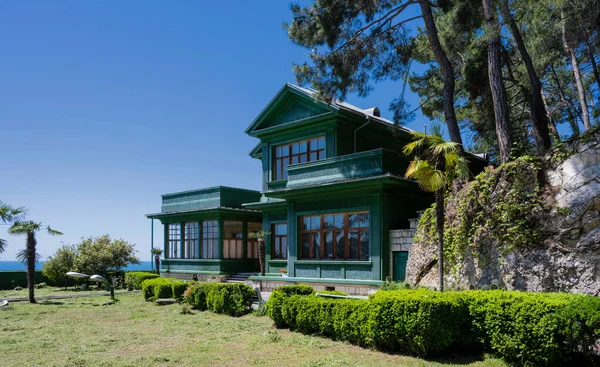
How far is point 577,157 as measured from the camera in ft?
41.3

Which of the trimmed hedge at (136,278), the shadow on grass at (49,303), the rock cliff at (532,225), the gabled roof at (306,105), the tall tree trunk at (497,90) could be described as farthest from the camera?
the trimmed hedge at (136,278)

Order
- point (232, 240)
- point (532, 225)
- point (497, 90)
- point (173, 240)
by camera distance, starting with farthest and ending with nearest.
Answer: point (173, 240) → point (232, 240) → point (497, 90) → point (532, 225)

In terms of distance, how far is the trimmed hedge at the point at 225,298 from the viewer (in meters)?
16.8

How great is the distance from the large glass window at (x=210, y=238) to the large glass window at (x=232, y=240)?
0.50 m

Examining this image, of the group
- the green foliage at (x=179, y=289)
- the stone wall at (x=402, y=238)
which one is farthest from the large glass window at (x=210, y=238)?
the stone wall at (x=402, y=238)

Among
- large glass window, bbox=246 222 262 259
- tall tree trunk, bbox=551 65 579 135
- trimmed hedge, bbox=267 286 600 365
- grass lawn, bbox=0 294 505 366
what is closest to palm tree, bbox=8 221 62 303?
grass lawn, bbox=0 294 505 366

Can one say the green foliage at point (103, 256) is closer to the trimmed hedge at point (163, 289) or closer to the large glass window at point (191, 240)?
the large glass window at point (191, 240)

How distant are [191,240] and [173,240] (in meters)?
1.79

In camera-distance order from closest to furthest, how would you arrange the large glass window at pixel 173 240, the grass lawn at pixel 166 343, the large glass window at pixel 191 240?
the grass lawn at pixel 166 343 < the large glass window at pixel 191 240 < the large glass window at pixel 173 240

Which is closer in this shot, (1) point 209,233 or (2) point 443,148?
(2) point 443,148

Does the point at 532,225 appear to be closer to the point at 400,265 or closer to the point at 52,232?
the point at 400,265

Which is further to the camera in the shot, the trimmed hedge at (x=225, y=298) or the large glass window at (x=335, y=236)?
the large glass window at (x=335, y=236)

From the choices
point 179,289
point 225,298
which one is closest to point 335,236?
point 225,298

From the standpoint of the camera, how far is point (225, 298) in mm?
17141
